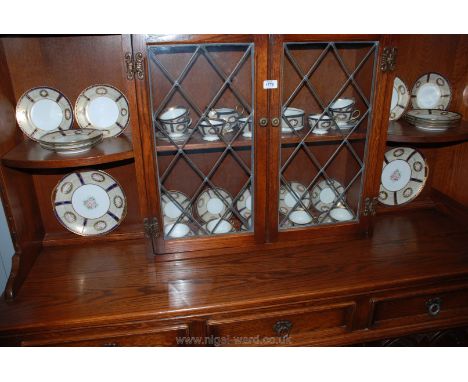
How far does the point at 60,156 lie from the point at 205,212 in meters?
0.50

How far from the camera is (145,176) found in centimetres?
104

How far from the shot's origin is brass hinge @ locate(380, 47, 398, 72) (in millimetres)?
1015

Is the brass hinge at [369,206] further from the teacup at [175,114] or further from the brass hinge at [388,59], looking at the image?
the teacup at [175,114]

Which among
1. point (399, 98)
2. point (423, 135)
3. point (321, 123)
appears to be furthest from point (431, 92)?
point (321, 123)

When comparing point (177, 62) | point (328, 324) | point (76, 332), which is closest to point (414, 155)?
point (328, 324)

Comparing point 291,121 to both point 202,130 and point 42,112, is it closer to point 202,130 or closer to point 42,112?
point 202,130

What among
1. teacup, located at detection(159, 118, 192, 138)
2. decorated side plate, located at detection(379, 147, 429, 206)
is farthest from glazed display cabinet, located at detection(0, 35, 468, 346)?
decorated side plate, located at detection(379, 147, 429, 206)

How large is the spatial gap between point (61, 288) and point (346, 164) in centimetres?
100

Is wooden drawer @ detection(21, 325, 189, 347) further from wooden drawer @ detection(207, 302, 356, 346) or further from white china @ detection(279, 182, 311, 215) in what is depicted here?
white china @ detection(279, 182, 311, 215)

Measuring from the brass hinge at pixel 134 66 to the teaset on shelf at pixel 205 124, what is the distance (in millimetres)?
124

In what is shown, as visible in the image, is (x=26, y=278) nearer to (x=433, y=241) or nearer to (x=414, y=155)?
(x=433, y=241)

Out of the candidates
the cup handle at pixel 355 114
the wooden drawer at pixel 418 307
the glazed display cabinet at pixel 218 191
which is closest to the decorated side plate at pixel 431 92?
the glazed display cabinet at pixel 218 191

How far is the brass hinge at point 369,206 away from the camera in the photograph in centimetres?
119

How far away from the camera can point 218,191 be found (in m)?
1.21
